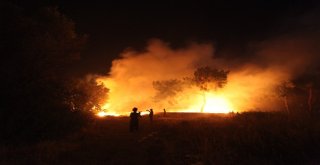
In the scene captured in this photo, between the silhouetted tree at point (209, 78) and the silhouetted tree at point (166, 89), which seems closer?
the silhouetted tree at point (209, 78)

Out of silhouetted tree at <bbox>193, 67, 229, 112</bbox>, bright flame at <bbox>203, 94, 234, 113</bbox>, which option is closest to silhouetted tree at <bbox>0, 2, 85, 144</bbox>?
silhouetted tree at <bbox>193, 67, 229, 112</bbox>

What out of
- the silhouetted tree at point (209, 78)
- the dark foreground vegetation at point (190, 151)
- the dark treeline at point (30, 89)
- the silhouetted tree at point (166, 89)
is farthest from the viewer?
the silhouetted tree at point (166, 89)

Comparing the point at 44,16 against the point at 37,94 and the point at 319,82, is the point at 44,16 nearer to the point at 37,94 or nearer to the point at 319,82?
the point at 37,94

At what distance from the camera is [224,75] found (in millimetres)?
70562

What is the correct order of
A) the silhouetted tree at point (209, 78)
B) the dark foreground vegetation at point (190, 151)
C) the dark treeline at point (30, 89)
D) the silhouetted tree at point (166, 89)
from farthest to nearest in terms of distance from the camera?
1. the silhouetted tree at point (166, 89)
2. the silhouetted tree at point (209, 78)
3. the dark treeline at point (30, 89)
4. the dark foreground vegetation at point (190, 151)

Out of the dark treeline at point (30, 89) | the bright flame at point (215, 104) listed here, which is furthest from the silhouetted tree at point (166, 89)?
the dark treeline at point (30, 89)

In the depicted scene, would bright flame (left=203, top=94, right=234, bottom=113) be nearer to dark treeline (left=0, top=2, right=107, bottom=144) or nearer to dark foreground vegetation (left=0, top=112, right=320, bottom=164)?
dark treeline (left=0, top=2, right=107, bottom=144)

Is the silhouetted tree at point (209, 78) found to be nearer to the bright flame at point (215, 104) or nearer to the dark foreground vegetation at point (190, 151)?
the bright flame at point (215, 104)

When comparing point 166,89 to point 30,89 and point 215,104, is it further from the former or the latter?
point 30,89

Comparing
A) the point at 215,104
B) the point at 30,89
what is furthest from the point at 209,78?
the point at 30,89

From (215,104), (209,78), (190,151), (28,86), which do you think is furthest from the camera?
(215,104)

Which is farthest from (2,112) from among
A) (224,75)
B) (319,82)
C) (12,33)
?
(224,75)

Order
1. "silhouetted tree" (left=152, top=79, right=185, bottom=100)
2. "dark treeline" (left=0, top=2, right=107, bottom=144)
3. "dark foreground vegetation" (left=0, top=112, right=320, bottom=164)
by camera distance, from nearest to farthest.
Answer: "dark foreground vegetation" (left=0, top=112, right=320, bottom=164), "dark treeline" (left=0, top=2, right=107, bottom=144), "silhouetted tree" (left=152, top=79, right=185, bottom=100)

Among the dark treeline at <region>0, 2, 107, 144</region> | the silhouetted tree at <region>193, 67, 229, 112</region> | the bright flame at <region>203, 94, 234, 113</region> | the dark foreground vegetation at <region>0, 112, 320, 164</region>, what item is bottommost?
the dark foreground vegetation at <region>0, 112, 320, 164</region>
